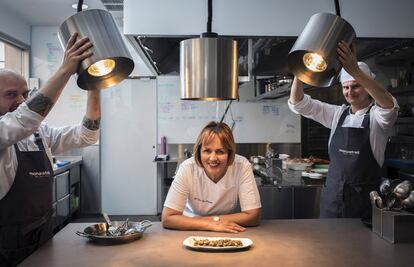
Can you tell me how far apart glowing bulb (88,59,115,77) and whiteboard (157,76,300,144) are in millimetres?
3970

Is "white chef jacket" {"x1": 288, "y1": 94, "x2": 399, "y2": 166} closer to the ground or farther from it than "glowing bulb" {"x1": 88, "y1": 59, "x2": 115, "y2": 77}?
closer to the ground

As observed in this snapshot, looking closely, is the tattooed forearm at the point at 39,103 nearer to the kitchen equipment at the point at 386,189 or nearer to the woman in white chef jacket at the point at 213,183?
the woman in white chef jacket at the point at 213,183

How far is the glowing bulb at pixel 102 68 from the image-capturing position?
1.29 m

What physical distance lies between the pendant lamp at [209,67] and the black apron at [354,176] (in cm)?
A: 104

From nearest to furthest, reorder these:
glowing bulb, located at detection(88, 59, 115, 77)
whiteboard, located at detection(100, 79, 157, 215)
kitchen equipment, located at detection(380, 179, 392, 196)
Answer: glowing bulb, located at detection(88, 59, 115, 77) < kitchen equipment, located at detection(380, 179, 392, 196) < whiteboard, located at detection(100, 79, 157, 215)

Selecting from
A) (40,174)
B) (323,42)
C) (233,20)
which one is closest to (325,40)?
(323,42)

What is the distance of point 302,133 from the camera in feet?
18.0

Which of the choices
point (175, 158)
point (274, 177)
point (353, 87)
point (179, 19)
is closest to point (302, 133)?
point (175, 158)

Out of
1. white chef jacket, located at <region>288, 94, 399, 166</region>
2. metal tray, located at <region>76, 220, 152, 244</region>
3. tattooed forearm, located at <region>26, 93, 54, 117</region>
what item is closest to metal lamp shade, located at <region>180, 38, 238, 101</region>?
tattooed forearm, located at <region>26, 93, 54, 117</region>

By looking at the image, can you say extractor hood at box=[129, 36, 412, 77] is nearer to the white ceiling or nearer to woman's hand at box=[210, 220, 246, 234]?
woman's hand at box=[210, 220, 246, 234]

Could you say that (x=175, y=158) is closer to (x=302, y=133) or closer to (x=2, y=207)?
(x=302, y=133)

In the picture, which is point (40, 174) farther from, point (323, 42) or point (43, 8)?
point (43, 8)

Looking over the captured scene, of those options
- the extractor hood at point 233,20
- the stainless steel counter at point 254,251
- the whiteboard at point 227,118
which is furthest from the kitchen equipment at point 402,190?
the whiteboard at point 227,118

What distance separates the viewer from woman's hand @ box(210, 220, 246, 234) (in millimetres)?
1694
